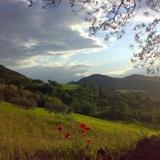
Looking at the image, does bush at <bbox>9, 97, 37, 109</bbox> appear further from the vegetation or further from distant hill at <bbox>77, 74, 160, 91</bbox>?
distant hill at <bbox>77, 74, 160, 91</bbox>

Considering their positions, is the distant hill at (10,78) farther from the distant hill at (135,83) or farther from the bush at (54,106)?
the distant hill at (135,83)

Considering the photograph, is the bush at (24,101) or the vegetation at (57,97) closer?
the bush at (24,101)

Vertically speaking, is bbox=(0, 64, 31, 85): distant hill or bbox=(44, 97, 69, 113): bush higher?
bbox=(0, 64, 31, 85): distant hill

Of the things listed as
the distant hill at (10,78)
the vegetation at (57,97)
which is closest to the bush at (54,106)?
the vegetation at (57,97)

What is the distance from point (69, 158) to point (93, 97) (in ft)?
327

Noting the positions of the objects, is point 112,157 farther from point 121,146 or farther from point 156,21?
point 156,21

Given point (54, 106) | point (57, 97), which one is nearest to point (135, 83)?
point (57, 97)

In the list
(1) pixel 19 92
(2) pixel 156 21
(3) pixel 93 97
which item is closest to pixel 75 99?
(3) pixel 93 97

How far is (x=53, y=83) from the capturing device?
107 meters

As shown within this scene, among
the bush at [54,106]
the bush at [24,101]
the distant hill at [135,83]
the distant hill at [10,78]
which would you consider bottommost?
the bush at [54,106]

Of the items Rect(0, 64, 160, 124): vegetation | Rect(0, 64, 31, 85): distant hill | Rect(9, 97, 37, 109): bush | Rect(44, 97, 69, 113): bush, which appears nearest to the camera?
Rect(9, 97, 37, 109): bush

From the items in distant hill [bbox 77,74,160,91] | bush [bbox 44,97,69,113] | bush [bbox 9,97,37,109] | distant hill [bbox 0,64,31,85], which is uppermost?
distant hill [bbox 0,64,31,85]

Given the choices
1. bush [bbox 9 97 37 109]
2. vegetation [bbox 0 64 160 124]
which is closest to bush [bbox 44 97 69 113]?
vegetation [bbox 0 64 160 124]

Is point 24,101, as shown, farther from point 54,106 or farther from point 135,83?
point 135,83
